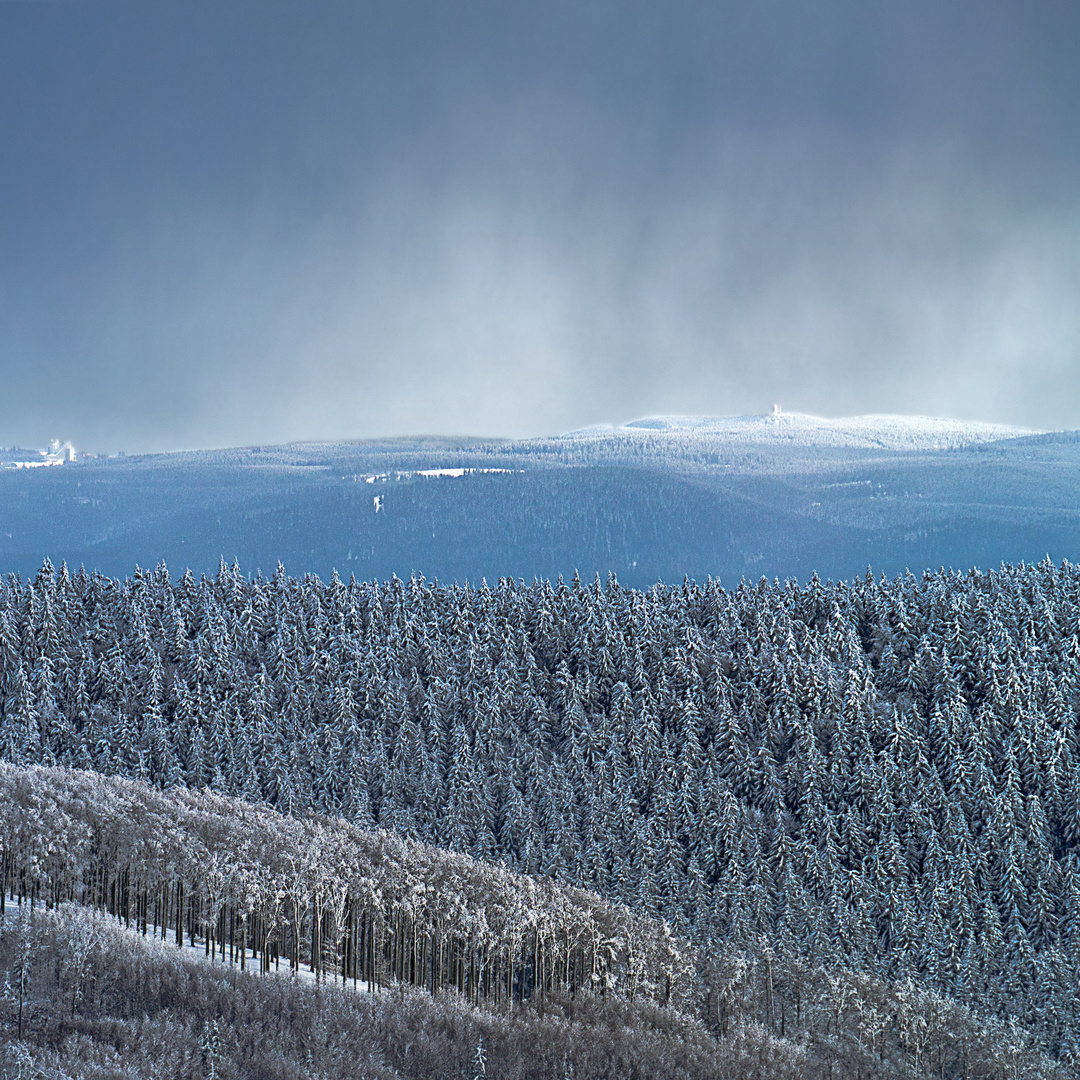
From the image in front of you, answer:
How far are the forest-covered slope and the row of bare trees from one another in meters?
0.23

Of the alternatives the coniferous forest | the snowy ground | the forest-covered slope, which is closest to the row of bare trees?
the forest-covered slope

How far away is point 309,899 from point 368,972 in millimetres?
7961

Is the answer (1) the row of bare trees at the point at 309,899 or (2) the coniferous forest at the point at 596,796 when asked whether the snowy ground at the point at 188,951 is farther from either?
(2) the coniferous forest at the point at 596,796

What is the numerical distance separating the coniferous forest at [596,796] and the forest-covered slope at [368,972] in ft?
1.42

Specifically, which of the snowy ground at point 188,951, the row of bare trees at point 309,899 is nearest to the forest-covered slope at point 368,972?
the row of bare trees at point 309,899

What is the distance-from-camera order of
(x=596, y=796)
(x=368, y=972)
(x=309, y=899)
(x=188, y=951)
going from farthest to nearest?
1. (x=596, y=796)
2. (x=368, y=972)
3. (x=309, y=899)
4. (x=188, y=951)

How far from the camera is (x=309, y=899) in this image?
77188 mm

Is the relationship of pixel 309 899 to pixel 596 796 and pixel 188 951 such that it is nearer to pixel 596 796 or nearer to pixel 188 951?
pixel 188 951

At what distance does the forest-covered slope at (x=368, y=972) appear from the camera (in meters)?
49.0

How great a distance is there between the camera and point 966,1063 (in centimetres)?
8025

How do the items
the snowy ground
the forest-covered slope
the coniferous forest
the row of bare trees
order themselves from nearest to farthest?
1. the forest-covered slope
2. the snowy ground
3. the row of bare trees
4. the coniferous forest

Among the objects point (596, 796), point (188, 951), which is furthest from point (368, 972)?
point (596, 796)

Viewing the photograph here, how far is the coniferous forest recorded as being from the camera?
79000mm

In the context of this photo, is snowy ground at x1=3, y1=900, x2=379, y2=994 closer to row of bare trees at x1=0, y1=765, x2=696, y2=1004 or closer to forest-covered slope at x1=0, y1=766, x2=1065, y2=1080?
forest-covered slope at x1=0, y1=766, x2=1065, y2=1080
